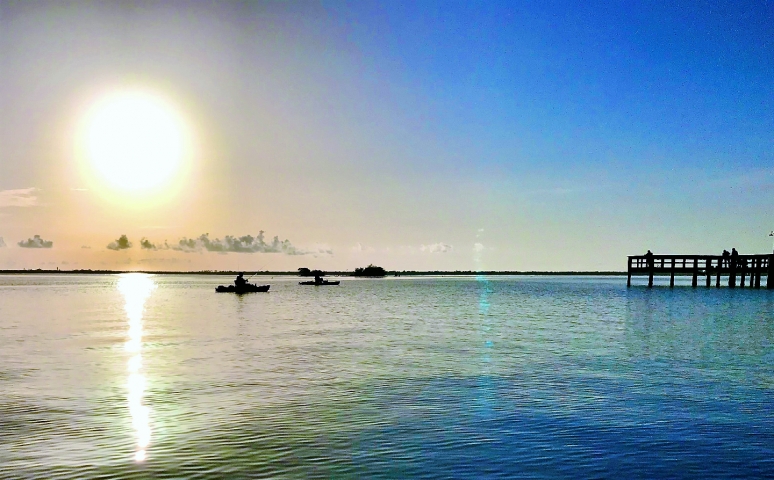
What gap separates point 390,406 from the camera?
20.2 meters

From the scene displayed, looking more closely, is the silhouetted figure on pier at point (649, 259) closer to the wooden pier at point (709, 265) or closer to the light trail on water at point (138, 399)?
the wooden pier at point (709, 265)

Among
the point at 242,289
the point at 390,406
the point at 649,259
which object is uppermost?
the point at 649,259

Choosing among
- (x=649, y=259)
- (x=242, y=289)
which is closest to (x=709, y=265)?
(x=649, y=259)

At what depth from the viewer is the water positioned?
1430 centimetres

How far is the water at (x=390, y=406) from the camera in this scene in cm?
1430

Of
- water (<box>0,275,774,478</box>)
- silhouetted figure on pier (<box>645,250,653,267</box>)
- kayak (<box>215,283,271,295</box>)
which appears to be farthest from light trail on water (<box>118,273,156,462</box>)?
silhouetted figure on pier (<box>645,250,653,267</box>)

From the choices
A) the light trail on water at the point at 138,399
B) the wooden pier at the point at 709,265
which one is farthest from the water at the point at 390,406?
the wooden pier at the point at 709,265

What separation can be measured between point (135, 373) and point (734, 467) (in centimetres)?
2227

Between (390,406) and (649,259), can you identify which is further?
(649,259)

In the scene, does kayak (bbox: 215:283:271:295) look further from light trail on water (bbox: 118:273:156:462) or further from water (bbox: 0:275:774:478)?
light trail on water (bbox: 118:273:156:462)

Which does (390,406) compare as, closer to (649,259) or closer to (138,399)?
(138,399)

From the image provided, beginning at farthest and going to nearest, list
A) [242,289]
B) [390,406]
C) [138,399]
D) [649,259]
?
[242,289] → [649,259] → [138,399] → [390,406]

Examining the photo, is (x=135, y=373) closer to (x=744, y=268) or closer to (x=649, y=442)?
(x=649, y=442)

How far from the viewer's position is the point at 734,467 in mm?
13977
